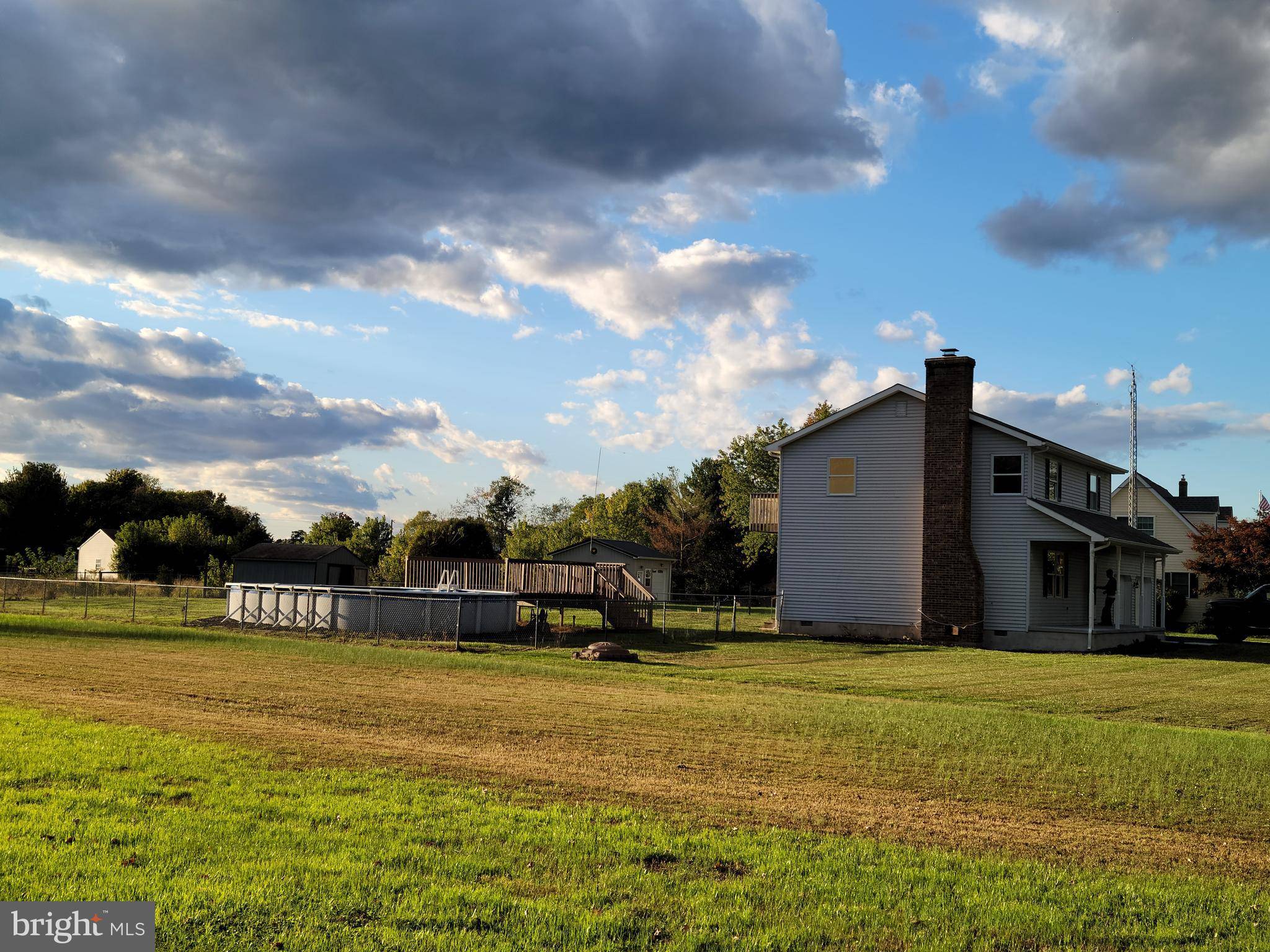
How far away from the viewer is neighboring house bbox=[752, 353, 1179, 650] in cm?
3206

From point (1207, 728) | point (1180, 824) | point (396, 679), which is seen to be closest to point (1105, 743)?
point (1207, 728)

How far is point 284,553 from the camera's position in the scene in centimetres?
5228

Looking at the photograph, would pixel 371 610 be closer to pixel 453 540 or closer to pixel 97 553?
pixel 453 540

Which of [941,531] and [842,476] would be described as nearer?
[941,531]

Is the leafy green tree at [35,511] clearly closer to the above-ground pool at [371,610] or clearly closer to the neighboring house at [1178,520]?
the above-ground pool at [371,610]

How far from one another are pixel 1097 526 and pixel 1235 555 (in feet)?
47.3

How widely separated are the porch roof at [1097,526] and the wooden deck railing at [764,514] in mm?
10275

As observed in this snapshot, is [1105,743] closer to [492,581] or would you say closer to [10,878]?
[10,878]

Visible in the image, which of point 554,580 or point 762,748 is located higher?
point 554,580

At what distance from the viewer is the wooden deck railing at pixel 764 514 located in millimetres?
39938

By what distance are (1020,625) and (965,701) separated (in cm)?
1554

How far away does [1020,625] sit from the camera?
31.8 metres

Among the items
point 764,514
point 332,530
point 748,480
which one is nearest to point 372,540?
point 332,530

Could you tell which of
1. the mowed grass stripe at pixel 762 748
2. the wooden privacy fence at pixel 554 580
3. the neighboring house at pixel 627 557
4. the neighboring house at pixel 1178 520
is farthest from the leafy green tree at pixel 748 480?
the mowed grass stripe at pixel 762 748
